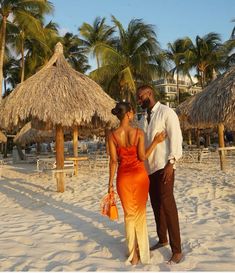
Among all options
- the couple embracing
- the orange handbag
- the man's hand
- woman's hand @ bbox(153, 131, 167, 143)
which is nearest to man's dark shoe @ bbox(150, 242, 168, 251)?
the couple embracing

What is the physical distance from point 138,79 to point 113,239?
2018cm

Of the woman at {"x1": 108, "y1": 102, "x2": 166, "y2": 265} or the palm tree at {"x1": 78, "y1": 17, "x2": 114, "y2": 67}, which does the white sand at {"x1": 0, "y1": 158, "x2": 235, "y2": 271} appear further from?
the palm tree at {"x1": 78, "y1": 17, "x2": 114, "y2": 67}

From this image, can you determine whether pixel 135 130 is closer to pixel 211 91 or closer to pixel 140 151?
pixel 140 151

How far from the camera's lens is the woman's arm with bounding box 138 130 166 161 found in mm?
3445

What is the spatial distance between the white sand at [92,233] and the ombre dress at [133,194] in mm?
215

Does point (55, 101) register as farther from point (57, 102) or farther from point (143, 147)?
point (143, 147)

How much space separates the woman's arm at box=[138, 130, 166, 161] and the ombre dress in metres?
0.05

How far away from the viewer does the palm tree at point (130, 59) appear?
21828mm

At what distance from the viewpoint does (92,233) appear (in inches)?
188

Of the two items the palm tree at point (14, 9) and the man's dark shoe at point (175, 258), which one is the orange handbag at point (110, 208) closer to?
the man's dark shoe at point (175, 258)

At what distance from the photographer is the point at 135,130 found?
3467 mm

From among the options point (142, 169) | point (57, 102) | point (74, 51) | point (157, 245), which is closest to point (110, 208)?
point (142, 169)

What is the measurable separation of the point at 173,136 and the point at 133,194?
69 cm

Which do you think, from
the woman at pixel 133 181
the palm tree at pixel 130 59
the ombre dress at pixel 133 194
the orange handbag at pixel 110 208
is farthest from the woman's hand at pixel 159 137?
the palm tree at pixel 130 59
